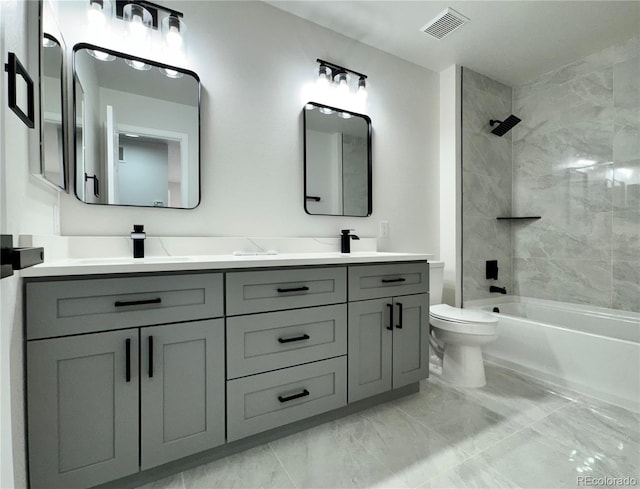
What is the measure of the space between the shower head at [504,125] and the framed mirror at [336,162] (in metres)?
1.34

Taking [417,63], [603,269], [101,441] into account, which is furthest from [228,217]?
[603,269]

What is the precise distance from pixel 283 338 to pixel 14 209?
1.00 meters

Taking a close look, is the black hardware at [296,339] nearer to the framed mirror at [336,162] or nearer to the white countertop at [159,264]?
the white countertop at [159,264]

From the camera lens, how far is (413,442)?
145 cm

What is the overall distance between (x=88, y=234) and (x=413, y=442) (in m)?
1.80

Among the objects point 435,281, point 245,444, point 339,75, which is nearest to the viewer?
point 245,444

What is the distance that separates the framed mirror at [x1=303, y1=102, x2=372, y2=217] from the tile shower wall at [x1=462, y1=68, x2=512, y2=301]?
98cm

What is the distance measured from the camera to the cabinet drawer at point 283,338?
1.29 meters

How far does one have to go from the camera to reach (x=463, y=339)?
196cm

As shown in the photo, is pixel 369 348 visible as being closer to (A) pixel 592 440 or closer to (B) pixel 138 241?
(A) pixel 592 440

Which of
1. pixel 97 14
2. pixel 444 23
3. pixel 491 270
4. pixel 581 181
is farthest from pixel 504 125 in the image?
pixel 97 14

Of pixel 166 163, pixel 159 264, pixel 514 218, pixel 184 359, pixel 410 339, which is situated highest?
pixel 166 163

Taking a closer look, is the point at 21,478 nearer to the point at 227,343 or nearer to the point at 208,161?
the point at 227,343

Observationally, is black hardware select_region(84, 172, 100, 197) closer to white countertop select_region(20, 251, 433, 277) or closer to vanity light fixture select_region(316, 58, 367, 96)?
white countertop select_region(20, 251, 433, 277)
